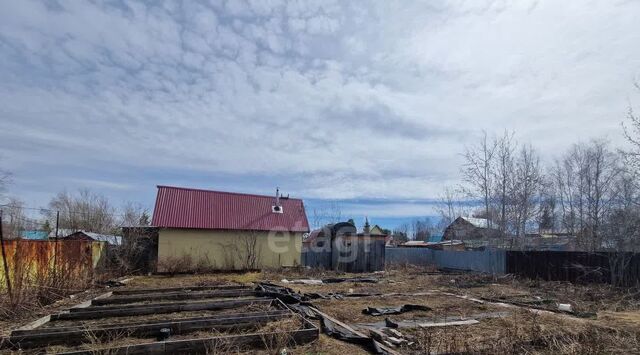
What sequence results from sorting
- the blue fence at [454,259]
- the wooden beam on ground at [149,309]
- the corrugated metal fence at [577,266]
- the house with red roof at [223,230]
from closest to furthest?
1. the wooden beam on ground at [149,309]
2. the corrugated metal fence at [577,266]
3. the house with red roof at [223,230]
4. the blue fence at [454,259]

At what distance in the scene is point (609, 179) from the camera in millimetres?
26469

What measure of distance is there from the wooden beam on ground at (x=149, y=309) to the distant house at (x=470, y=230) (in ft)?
73.9

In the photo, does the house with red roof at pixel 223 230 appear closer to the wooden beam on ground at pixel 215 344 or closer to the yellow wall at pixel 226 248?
the yellow wall at pixel 226 248

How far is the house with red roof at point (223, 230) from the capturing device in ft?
68.7

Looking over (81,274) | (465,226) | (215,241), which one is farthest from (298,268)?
(465,226)

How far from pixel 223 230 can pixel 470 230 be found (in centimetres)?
2073

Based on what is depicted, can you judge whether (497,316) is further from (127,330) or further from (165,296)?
(165,296)

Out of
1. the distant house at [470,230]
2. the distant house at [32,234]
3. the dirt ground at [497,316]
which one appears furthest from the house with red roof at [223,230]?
the distant house at [470,230]

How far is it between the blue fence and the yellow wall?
8.75 m

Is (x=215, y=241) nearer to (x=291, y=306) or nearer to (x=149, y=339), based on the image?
(x=291, y=306)

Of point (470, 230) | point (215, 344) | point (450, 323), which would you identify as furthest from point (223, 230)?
point (470, 230)

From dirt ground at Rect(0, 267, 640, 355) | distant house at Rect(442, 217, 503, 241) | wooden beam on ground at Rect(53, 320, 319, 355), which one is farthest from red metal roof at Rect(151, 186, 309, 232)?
wooden beam on ground at Rect(53, 320, 319, 355)

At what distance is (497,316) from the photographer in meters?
9.38

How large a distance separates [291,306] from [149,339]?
3955mm
